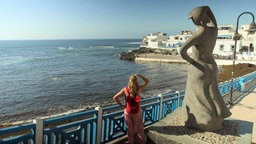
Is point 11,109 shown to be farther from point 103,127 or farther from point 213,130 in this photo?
point 213,130

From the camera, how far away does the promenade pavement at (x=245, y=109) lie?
9.25m

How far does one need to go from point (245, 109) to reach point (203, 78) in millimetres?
6344

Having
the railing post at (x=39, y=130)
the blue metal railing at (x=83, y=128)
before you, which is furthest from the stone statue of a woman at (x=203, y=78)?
the railing post at (x=39, y=130)

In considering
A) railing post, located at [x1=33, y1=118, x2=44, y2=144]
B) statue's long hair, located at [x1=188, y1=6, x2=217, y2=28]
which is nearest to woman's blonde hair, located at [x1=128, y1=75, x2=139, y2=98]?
railing post, located at [x1=33, y1=118, x2=44, y2=144]

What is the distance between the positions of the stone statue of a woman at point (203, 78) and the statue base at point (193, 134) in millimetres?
239

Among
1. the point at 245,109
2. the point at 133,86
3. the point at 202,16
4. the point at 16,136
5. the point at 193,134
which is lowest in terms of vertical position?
the point at 245,109

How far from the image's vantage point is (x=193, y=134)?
548 cm

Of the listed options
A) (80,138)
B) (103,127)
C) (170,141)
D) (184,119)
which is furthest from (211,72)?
(80,138)

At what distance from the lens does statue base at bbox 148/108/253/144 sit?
17.0 feet

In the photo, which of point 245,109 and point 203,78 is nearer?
point 203,78

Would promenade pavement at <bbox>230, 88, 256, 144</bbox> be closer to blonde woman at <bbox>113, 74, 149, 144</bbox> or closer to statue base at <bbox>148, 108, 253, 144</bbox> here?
statue base at <bbox>148, 108, 253, 144</bbox>

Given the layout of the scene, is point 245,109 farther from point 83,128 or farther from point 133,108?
point 83,128

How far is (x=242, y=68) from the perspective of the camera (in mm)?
31406

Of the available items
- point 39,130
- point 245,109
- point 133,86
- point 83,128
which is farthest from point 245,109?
point 39,130
